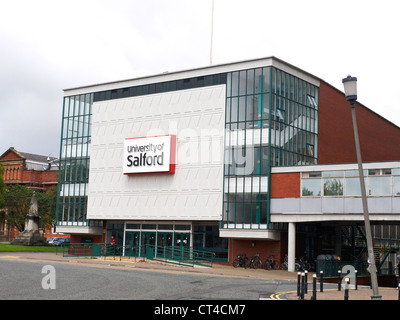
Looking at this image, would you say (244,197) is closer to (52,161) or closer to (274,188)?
(274,188)

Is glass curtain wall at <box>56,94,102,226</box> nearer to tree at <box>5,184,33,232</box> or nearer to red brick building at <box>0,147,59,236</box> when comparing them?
tree at <box>5,184,33,232</box>

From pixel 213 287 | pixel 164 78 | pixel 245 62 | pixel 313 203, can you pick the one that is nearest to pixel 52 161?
pixel 164 78

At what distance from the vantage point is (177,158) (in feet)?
149

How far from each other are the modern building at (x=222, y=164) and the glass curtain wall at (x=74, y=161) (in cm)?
12

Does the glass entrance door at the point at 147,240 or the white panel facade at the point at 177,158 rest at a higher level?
the white panel facade at the point at 177,158

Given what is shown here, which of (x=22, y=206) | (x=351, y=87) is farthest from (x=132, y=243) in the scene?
(x=351, y=87)

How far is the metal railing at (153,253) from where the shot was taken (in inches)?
1603

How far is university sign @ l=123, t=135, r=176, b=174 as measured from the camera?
149 ft

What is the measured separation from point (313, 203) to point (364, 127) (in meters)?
18.0

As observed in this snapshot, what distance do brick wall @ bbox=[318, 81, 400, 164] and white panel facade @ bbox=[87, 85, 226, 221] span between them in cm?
916

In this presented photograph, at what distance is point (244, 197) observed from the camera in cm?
4153

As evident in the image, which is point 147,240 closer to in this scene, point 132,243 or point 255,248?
point 132,243

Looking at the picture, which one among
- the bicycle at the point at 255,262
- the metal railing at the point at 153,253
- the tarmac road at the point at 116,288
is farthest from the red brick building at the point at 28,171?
the tarmac road at the point at 116,288

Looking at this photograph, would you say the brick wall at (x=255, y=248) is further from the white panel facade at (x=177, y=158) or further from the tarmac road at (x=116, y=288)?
the tarmac road at (x=116, y=288)
